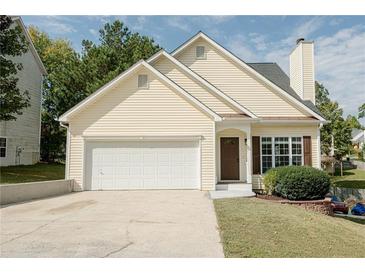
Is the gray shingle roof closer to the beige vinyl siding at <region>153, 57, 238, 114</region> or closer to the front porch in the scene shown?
the beige vinyl siding at <region>153, 57, 238, 114</region>

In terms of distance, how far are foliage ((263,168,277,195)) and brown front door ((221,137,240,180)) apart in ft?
4.90

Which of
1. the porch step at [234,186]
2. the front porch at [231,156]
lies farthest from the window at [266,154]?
the porch step at [234,186]

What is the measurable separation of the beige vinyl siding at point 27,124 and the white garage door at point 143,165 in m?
10.7

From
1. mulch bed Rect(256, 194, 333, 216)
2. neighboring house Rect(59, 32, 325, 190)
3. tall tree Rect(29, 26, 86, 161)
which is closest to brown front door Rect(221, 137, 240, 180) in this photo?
neighboring house Rect(59, 32, 325, 190)

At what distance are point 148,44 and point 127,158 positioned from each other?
1673 cm

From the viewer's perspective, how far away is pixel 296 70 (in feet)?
53.7

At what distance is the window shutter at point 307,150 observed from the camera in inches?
554

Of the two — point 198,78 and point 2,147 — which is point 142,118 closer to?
point 198,78

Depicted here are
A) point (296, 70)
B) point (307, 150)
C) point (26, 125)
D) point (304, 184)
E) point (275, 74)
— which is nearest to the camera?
point (304, 184)

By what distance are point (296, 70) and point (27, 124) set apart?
1916cm

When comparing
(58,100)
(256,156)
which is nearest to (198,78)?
(256,156)

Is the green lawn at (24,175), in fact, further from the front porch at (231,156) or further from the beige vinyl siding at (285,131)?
the beige vinyl siding at (285,131)

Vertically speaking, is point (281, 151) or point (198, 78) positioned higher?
point (198, 78)

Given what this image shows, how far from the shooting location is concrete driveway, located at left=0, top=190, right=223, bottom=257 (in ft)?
17.4
